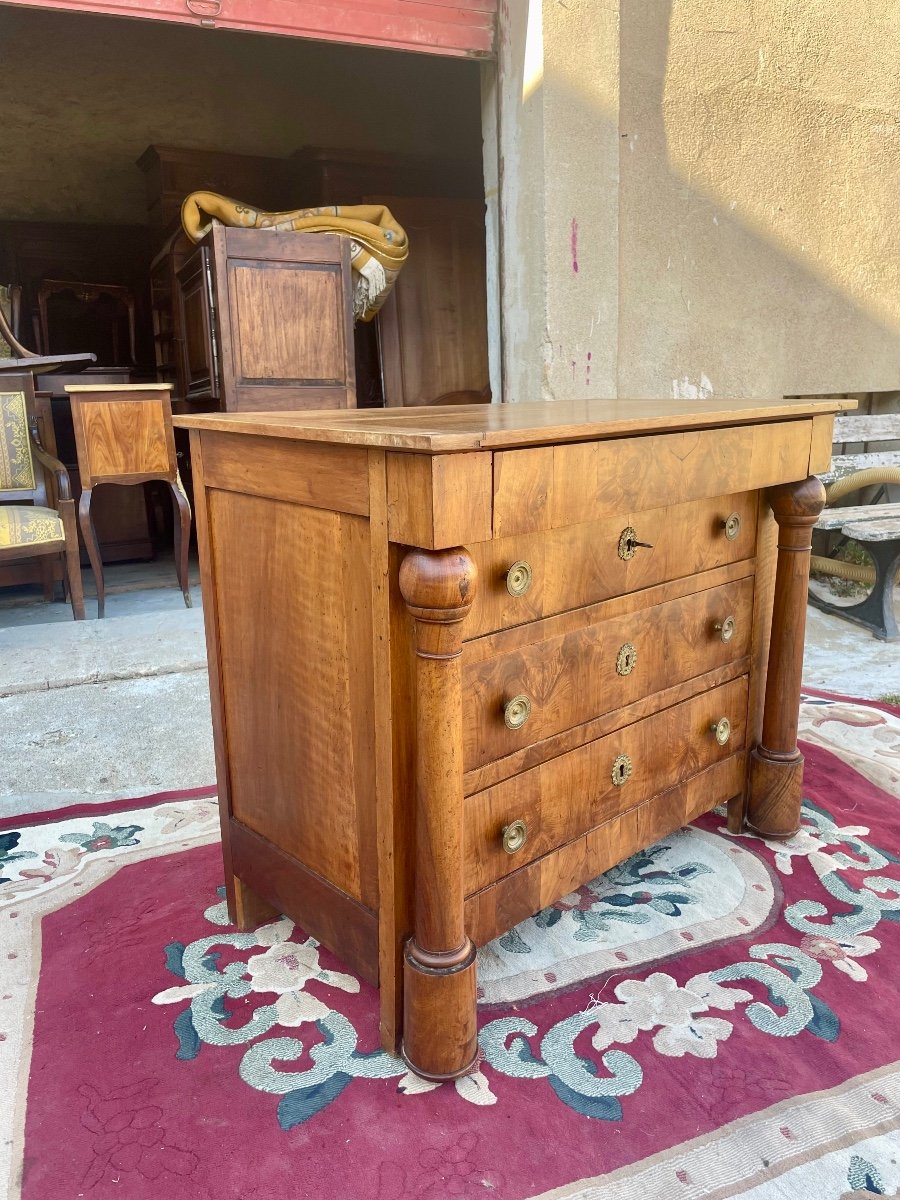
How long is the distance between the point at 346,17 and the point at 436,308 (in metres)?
2.10

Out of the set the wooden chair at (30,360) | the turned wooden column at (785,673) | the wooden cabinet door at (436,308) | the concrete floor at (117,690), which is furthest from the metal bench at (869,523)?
the wooden chair at (30,360)

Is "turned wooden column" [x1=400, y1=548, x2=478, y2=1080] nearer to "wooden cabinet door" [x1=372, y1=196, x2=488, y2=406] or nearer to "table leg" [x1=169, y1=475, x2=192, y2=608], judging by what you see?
"table leg" [x1=169, y1=475, x2=192, y2=608]

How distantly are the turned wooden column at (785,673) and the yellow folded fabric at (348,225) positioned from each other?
331 cm

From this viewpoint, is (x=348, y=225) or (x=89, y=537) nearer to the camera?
(x=89, y=537)

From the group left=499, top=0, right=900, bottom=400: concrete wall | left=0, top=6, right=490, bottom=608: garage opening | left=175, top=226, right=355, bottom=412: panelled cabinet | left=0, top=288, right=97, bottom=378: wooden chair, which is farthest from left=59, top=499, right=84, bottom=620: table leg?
left=499, top=0, right=900, bottom=400: concrete wall

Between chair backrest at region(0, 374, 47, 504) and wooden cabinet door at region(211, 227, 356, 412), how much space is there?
0.93 m

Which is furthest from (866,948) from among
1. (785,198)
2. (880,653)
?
(785,198)

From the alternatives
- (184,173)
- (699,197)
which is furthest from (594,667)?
(184,173)

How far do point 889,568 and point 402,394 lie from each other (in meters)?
3.14

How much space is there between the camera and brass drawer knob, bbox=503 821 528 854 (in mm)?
1453

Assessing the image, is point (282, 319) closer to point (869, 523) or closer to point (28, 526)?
point (28, 526)

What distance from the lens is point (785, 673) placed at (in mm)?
1986

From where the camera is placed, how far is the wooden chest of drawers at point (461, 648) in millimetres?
1229

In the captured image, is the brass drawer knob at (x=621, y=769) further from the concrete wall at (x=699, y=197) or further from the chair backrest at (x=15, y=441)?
the chair backrest at (x=15, y=441)
